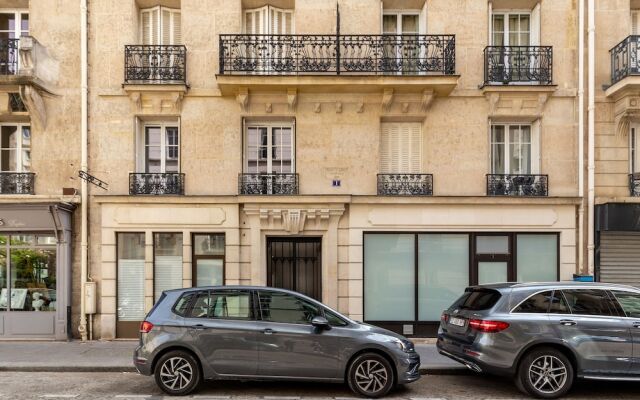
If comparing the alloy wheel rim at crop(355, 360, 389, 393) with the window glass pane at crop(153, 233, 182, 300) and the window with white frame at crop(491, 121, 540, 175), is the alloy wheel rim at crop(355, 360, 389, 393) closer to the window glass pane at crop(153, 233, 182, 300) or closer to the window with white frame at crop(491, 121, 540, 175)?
the window glass pane at crop(153, 233, 182, 300)

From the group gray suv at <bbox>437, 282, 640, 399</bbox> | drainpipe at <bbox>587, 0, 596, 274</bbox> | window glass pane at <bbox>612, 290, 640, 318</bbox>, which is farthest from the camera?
drainpipe at <bbox>587, 0, 596, 274</bbox>

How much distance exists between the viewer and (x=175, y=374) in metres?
7.35

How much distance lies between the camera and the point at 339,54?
38.1ft

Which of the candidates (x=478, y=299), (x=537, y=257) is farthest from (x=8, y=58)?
(x=537, y=257)

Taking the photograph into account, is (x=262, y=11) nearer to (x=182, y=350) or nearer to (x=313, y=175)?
(x=313, y=175)

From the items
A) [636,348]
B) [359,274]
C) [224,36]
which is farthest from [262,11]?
[636,348]

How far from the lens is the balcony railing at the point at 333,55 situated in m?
11.6

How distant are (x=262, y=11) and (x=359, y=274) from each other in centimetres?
701

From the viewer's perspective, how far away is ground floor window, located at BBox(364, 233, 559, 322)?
11.8m

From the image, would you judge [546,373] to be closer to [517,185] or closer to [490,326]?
[490,326]

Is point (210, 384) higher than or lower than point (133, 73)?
lower

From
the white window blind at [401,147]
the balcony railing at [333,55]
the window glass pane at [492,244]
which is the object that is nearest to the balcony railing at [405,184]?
the white window blind at [401,147]

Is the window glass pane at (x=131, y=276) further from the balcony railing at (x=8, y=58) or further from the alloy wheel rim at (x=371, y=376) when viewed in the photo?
the alloy wheel rim at (x=371, y=376)

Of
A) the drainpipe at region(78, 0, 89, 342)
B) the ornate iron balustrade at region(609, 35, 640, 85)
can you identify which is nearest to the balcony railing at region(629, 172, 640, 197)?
the ornate iron balustrade at region(609, 35, 640, 85)
